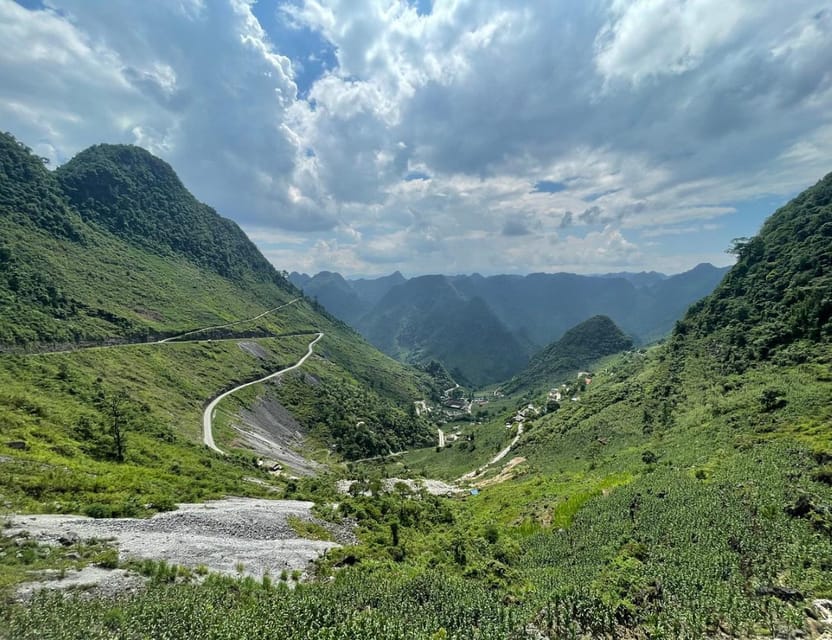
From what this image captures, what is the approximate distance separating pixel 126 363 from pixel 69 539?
218 feet

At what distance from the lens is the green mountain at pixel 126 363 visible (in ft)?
125

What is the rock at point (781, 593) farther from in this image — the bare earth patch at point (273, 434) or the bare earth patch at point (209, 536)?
the bare earth patch at point (273, 434)

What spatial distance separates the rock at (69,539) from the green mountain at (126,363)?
5.20 m

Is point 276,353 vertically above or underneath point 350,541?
above

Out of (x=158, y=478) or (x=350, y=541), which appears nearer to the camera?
(x=350, y=541)

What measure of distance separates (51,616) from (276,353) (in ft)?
421

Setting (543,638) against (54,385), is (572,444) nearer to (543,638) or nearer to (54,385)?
(543,638)

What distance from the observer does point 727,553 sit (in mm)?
21422

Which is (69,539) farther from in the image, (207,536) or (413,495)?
(413,495)

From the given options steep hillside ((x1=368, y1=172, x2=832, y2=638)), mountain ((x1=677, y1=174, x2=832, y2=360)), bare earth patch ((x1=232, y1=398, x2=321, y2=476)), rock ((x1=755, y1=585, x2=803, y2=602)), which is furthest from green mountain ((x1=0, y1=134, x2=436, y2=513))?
mountain ((x1=677, y1=174, x2=832, y2=360))

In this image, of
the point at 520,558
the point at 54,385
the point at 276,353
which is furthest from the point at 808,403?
the point at 276,353

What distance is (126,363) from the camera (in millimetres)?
77000

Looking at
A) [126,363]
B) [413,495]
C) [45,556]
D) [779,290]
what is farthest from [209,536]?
[779,290]

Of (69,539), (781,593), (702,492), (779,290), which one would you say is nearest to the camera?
(781,593)
